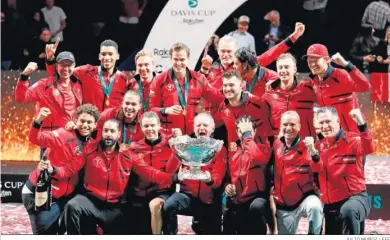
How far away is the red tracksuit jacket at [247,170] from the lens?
718 centimetres

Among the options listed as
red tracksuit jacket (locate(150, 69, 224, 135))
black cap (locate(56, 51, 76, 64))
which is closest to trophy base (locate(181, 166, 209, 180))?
red tracksuit jacket (locate(150, 69, 224, 135))

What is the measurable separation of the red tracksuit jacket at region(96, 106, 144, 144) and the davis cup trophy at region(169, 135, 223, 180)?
0.85 ft

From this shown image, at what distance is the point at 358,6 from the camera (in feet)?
24.7

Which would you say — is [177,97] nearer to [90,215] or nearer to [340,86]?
[90,215]

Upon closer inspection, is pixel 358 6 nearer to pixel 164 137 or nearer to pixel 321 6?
pixel 321 6

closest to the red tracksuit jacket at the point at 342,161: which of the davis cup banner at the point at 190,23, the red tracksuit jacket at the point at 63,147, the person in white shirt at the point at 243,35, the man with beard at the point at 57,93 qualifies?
the person in white shirt at the point at 243,35

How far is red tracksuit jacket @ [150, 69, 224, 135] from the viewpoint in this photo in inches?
284

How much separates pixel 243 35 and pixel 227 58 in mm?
282

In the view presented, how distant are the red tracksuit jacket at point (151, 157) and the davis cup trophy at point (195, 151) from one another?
0.22ft

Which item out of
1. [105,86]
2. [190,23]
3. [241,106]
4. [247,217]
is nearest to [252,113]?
[241,106]

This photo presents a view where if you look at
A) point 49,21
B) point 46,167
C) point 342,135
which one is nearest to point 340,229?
point 342,135

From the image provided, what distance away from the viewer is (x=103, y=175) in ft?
23.7
